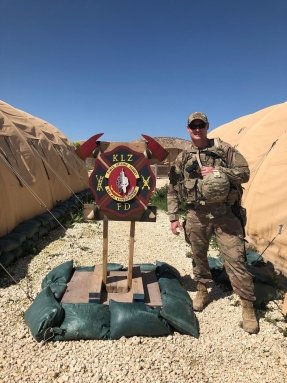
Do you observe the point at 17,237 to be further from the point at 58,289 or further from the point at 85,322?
the point at 85,322

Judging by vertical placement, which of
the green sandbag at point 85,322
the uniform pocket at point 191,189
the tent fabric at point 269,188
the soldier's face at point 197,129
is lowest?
the green sandbag at point 85,322

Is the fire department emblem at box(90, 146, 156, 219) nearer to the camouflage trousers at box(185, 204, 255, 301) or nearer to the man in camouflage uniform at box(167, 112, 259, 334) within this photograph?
the man in camouflage uniform at box(167, 112, 259, 334)

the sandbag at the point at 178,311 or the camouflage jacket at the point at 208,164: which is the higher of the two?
the camouflage jacket at the point at 208,164

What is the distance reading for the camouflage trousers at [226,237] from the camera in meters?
4.32

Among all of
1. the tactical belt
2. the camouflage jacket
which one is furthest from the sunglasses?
the tactical belt

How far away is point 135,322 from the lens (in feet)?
13.3

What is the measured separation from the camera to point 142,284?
4.95 m

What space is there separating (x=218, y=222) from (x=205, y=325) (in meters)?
1.37

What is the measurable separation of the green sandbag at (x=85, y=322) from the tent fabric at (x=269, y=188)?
3068mm

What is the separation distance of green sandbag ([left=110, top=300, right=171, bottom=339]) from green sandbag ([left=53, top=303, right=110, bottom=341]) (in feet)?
0.35

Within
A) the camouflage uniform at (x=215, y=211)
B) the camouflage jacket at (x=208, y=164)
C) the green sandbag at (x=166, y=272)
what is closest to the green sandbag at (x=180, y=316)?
the camouflage uniform at (x=215, y=211)

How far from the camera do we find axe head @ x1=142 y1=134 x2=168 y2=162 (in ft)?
15.0

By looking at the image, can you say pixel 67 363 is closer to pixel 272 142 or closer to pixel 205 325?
pixel 205 325

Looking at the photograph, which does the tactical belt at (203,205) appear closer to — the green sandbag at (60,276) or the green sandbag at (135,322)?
the green sandbag at (135,322)
